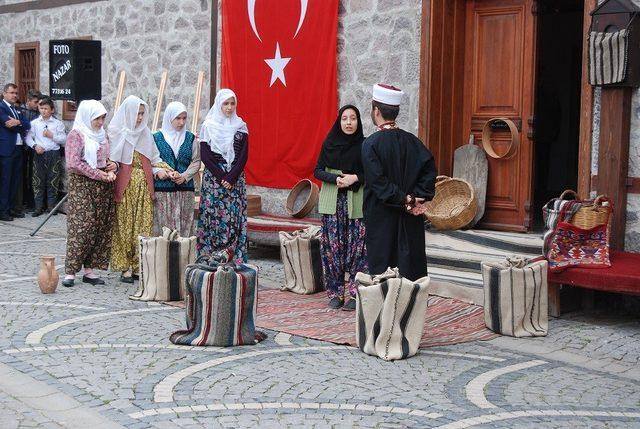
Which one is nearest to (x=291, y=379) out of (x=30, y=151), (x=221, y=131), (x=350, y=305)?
(x=350, y=305)

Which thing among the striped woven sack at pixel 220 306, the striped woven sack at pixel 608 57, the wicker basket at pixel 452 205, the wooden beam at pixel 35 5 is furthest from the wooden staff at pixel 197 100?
the striped woven sack at pixel 220 306

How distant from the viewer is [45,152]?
1455 centimetres

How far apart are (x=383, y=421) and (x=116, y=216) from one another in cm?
462

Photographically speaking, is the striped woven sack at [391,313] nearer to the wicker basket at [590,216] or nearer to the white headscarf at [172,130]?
the wicker basket at [590,216]

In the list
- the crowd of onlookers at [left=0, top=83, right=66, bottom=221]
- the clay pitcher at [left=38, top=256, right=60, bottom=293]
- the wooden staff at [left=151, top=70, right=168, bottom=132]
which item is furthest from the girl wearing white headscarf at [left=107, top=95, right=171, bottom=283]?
the crowd of onlookers at [left=0, top=83, right=66, bottom=221]

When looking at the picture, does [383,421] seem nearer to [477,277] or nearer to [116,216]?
[477,277]

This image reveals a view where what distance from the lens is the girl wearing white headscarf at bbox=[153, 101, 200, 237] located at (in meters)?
8.88

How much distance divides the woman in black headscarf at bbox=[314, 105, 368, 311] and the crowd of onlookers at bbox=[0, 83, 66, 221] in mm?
7523

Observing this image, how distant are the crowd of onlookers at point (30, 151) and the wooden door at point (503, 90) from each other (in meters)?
6.90

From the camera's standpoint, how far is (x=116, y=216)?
888 cm

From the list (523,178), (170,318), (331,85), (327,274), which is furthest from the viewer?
(331,85)

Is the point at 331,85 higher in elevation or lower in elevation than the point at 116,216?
higher

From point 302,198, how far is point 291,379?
573cm

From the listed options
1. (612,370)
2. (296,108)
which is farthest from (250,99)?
(612,370)
